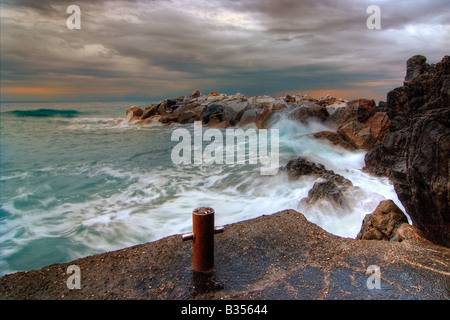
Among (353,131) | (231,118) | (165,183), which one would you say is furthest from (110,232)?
(231,118)

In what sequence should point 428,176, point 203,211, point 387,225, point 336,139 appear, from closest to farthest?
point 203,211 → point 428,176 → point 387,225 → point 336,139

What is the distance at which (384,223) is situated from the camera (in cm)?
487

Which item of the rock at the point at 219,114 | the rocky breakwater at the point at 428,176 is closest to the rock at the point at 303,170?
the rocky breakwater at the point at 428,176

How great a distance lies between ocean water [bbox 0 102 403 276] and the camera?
656cm

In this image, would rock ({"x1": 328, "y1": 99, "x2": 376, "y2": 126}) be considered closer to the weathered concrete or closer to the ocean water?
the ocean water

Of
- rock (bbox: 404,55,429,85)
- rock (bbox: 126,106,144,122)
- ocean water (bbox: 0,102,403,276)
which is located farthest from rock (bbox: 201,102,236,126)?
rock (bbox: 404,55,429,85)

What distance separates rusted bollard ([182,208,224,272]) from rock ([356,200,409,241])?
112 inches

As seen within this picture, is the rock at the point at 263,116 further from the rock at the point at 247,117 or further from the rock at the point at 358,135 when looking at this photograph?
the rock at the point at 358,135
